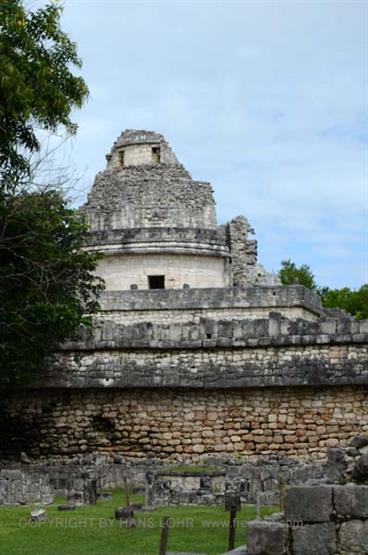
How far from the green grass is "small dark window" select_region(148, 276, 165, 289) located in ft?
47.2

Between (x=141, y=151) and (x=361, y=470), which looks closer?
(x=361, y=470)

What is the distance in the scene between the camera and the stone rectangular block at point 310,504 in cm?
888

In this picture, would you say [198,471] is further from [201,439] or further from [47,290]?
[47,290]

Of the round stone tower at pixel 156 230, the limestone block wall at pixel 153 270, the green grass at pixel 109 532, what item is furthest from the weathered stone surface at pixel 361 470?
the limestone block wall at pixel 153 270

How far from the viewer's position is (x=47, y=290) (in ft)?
64.4

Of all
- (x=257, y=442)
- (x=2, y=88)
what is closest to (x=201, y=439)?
(x=257, y=442)

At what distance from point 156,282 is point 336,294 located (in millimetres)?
31304

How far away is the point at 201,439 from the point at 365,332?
3722 millimetres

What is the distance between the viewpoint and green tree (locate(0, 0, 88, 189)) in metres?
16.2

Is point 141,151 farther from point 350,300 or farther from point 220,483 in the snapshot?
point 350,300

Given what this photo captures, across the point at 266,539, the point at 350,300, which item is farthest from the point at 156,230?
the point at 350,300

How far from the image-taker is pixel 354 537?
8.81 m

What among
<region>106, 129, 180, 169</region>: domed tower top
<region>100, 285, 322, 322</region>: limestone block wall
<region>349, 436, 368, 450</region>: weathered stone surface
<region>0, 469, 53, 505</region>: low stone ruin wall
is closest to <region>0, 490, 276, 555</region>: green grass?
<region>0, 469, 53, 505</region>: low stone ruin wall

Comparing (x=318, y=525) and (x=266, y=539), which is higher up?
(x=318, y=525)
